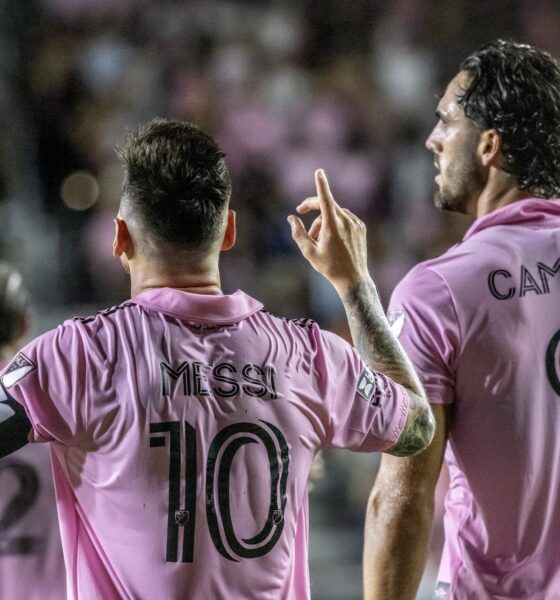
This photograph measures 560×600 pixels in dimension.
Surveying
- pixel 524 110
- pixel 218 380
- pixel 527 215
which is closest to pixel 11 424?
pixel 218 380

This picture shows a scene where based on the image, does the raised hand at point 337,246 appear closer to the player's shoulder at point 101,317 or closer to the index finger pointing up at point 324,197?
the index finger pointing up at point 324,197

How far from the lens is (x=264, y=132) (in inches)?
322

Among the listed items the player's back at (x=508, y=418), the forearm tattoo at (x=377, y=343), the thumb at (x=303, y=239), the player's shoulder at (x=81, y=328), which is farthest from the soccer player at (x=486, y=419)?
the player's shoulder at (x=81, y=328)

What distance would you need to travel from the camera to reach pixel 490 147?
3.00 meters

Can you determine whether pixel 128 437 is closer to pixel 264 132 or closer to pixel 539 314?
pixel 539 314

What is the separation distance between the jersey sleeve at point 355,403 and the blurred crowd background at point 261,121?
4.28 meters

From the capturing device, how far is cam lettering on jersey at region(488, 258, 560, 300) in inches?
108

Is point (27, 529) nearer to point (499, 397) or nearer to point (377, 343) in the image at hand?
point (377, 343)

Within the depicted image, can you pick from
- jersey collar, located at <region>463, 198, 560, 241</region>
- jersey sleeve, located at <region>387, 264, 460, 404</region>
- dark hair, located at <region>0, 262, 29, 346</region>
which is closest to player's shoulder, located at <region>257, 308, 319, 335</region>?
jersey sleeve, located at <region>387, 264, 460, 404</region>

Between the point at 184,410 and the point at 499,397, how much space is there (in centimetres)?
99

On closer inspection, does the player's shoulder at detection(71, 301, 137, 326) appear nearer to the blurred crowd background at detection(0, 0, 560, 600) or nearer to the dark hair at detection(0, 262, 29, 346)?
the dark hair at detection(0, 262, 29, 346)

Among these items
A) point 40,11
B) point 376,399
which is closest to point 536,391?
point 376,399

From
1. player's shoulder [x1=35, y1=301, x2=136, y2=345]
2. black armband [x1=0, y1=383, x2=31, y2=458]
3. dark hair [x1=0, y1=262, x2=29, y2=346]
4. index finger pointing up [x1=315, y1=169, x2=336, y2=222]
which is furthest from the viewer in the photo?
dark hair [x1=0, y1=262, x2=29, y2=346]

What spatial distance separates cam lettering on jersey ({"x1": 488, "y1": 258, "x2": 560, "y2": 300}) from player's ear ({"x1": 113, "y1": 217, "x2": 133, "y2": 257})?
39.1 inches
